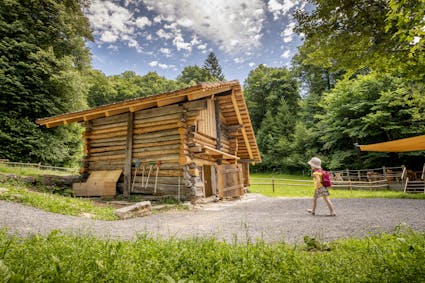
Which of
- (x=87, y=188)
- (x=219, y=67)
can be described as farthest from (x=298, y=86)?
(x=87, y=188)

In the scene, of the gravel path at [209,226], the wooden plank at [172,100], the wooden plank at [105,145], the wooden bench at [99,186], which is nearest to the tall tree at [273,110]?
the wooden plank at [172,100]

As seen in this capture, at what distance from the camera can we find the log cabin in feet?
30.3

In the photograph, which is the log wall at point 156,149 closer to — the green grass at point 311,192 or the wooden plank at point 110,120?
the wooden plank at point 110,120

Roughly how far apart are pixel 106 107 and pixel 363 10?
9.40 m

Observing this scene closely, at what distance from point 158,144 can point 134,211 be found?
147 inches

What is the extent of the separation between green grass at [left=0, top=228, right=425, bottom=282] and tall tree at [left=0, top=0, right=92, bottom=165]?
1735cm

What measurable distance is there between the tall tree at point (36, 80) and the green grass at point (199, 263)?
17.3m

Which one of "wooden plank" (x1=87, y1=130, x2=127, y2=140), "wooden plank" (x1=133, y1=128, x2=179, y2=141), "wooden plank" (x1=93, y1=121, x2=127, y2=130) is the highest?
"wooden plank" (x1=93, y1=121, x2=127, y2=130)

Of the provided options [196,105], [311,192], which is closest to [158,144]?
[196,105]

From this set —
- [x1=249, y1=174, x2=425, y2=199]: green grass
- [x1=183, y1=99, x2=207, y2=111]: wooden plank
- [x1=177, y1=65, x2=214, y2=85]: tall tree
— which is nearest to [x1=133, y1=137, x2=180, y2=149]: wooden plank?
[x1=183, y1=99, x2=207, y2=111]: wooden plank

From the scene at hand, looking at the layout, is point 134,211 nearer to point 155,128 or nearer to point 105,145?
point 155,128

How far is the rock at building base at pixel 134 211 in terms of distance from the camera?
6.33 m

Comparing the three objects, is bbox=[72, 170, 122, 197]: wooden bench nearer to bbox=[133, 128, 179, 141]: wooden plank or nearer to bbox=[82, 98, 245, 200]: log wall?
bbox=[82, 98, 245, 200]: log wall

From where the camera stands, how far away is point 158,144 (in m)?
9.88
